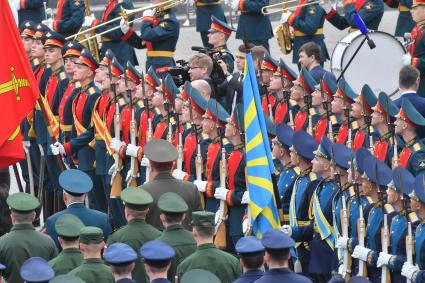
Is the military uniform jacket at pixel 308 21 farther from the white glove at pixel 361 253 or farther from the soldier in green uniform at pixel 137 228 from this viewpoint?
the soldier in green uniform at pixel 137 228

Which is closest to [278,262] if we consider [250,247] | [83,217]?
[250,247]

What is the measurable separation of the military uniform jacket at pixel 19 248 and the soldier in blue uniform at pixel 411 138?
3.67 meters

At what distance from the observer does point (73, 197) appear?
1641cm

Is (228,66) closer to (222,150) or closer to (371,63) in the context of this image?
(371,63)

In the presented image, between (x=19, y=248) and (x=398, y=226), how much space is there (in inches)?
Answer: 125

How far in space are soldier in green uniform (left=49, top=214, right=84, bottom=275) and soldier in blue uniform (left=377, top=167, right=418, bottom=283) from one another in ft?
8.56

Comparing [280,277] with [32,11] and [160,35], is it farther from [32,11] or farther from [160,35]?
[32,11]

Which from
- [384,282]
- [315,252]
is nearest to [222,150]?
[315,252]

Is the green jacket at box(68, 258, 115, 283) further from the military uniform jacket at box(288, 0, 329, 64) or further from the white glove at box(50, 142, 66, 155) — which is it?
the military uniform jacket at box(288, 0, 329, 64)

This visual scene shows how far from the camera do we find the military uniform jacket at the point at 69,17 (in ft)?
85.1

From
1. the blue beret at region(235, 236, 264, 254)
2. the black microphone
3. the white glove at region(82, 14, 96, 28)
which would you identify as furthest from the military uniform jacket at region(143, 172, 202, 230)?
the white glove at region(82, 14, 96, 28)

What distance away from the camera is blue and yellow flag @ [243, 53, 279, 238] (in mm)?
16922

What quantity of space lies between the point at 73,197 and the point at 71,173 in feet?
0.82

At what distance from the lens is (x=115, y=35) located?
2544 cm
